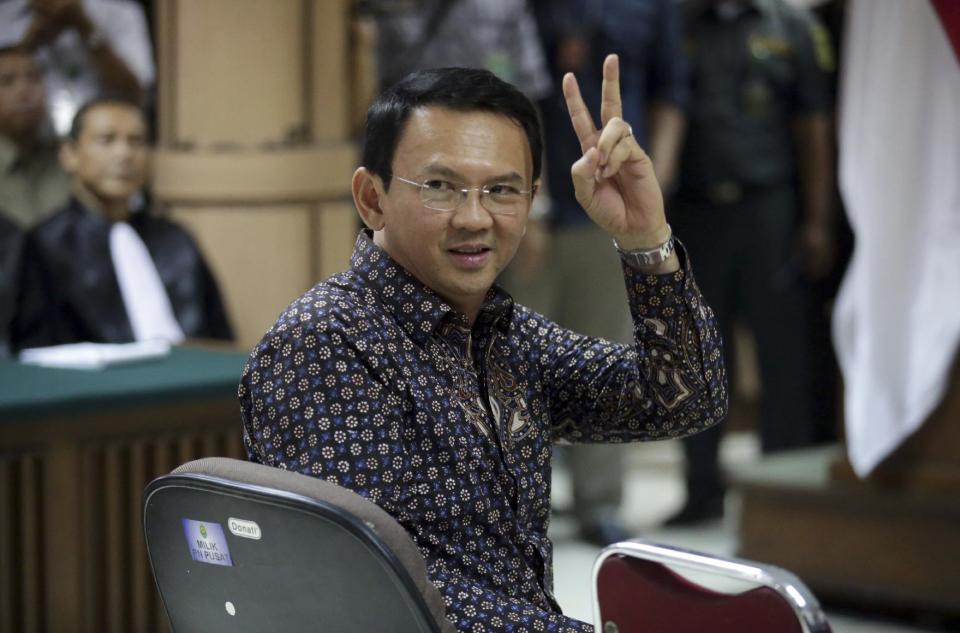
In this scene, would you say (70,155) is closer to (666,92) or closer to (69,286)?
(69,286)

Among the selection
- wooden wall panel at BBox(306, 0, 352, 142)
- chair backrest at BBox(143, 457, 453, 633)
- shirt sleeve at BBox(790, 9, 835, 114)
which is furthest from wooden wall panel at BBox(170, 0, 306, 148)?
chair backrest at BBox(143, 457, 453, 633)

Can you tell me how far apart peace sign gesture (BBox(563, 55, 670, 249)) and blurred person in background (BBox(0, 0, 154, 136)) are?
108 inches

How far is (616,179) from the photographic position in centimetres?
180

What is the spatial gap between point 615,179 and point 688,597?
0.50 m

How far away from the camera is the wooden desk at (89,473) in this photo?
3045mm

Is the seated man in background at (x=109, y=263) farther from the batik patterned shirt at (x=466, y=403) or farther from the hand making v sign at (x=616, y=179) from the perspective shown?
the hand making v sign at (x=616, y=179)

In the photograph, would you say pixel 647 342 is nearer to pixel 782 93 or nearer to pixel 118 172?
pixel 118 172

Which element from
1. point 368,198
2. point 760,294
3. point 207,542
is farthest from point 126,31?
point 207,542

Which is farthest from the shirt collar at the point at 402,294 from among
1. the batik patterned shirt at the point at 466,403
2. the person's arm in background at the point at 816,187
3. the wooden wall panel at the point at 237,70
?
the person's arm in background at the point at 816,187

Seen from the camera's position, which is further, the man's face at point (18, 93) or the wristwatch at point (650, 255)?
the man's face at point (18, 93)

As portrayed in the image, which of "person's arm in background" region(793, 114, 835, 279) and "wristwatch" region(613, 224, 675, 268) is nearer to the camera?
"wristwatch" region(613, 224, 675, 268)

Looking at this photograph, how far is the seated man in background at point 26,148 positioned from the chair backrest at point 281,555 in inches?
111

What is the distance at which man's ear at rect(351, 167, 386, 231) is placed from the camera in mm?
1871

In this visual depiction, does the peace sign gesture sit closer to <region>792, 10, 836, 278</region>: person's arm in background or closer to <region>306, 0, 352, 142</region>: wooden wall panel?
<region>306, 0, 352, 142</region>: wooden wall panel
